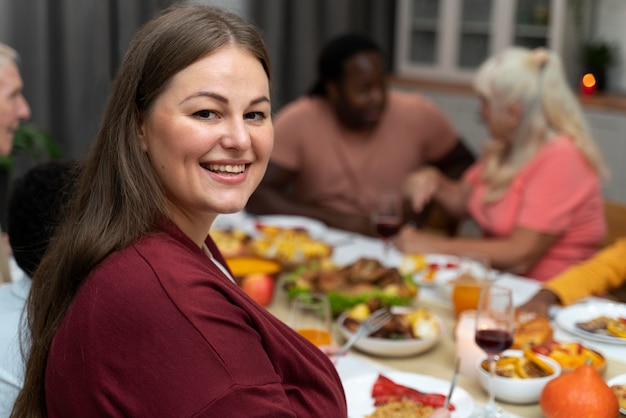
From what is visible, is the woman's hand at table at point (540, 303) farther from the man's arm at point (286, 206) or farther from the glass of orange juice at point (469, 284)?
the man's arm at point (286, 206)

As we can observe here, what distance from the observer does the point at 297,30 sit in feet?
15.8

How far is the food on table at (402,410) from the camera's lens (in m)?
1.31

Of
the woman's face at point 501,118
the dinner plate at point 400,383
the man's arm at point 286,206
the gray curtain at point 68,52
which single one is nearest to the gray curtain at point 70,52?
the gray curtain at point 68,52

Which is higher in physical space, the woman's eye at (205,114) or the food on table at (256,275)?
the woman's eye at (205,114)

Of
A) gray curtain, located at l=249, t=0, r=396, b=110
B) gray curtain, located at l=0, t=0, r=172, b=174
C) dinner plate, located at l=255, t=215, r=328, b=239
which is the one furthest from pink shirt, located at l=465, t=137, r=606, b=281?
gray curtain, located at l=249, t=0, r=396, b=110

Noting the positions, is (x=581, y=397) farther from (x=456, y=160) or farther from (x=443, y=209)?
(x=456, y=160)

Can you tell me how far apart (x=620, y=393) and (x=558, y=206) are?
125 centimetres

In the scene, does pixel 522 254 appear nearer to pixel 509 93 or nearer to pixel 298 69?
pixel 509 93

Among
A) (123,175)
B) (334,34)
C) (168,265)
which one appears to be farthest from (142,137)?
(334,34)

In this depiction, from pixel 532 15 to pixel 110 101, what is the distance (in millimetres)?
4088

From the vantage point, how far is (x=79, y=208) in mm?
1125

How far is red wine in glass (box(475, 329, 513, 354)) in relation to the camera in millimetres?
1413

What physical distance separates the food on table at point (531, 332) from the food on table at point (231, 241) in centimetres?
92

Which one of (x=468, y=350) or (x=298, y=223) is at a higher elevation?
(x=468, y=350)
